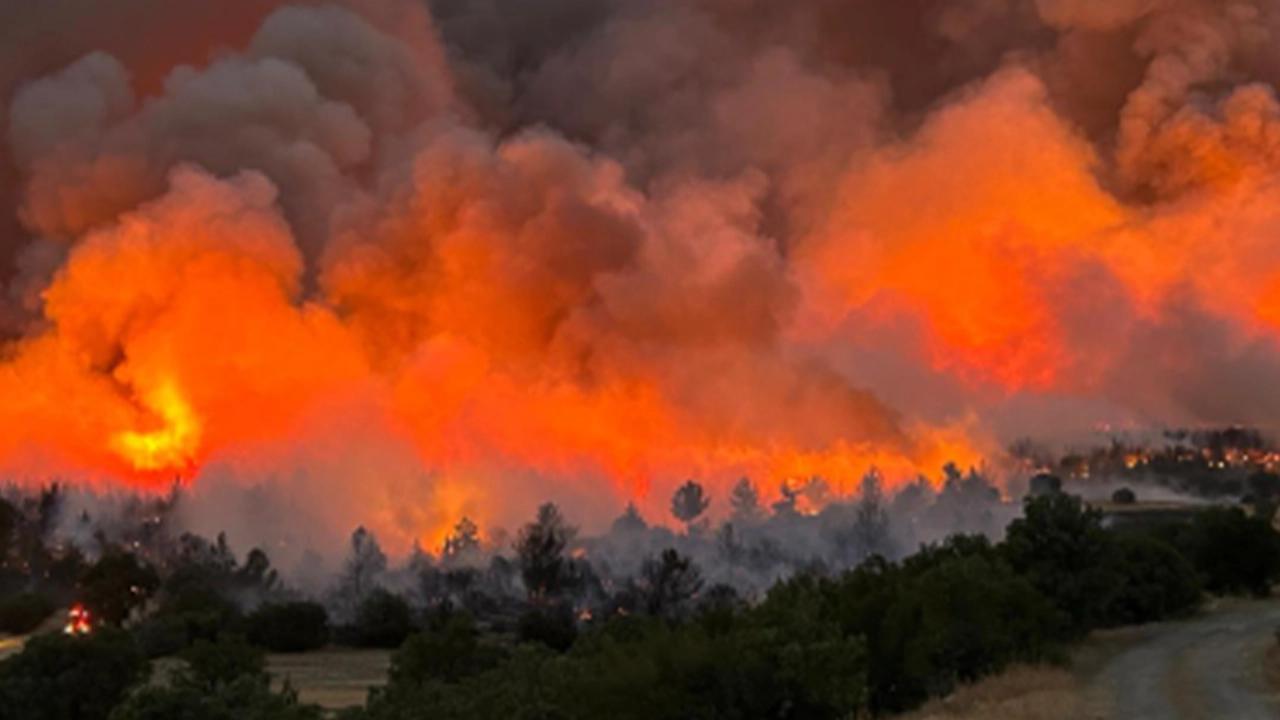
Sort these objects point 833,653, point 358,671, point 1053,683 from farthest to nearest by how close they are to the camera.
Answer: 1. point 358,671
2. point 1053,683
3. point 833,653

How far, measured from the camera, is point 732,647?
32844mm

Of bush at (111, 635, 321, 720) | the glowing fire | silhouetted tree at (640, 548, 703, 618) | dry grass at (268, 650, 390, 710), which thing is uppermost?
the glowing fire

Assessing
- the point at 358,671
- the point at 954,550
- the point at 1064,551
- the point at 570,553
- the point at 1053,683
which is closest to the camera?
the point at 1053,683

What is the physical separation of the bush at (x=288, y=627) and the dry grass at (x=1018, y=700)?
4215 centimetres

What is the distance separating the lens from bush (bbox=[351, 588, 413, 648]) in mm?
71062

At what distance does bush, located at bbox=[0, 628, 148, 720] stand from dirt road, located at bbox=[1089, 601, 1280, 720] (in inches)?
1169

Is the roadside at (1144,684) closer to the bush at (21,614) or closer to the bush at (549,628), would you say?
the bush at (549,628)

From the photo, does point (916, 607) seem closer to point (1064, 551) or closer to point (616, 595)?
point (1064, 551)

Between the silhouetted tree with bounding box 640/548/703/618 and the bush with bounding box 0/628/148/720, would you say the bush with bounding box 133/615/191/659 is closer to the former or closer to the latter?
the bush with bounding box 0/628/148/720

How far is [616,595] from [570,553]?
8824mm

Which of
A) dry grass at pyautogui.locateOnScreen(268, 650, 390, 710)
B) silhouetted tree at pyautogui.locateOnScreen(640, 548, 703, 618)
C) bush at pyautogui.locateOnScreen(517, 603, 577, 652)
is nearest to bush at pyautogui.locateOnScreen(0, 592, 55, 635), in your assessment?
dry grass at pyautogui.locateOnScreen(268, 650, 390, 710)

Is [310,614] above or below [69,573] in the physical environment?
below

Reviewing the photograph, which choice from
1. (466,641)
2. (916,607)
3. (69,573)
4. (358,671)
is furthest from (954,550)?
(69,573)

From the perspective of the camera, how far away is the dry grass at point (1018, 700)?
3198 centimetres
